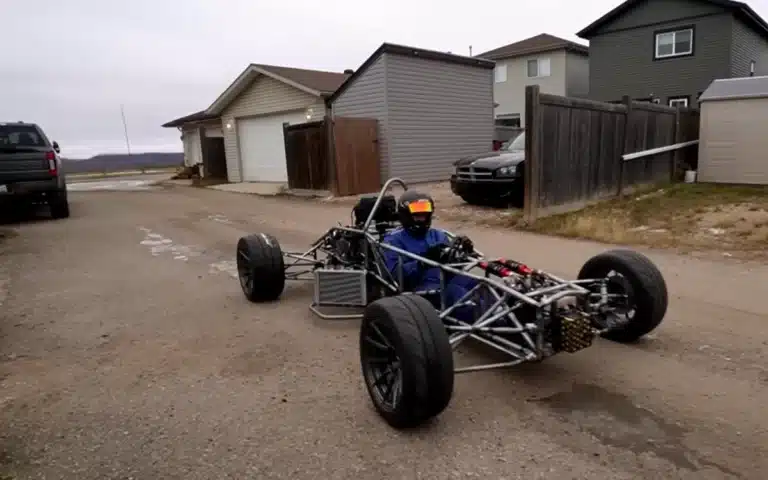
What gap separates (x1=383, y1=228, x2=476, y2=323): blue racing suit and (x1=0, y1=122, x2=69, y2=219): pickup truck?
10.6 m

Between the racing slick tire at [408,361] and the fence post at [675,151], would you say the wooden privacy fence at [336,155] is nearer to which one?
the fence post at [675,151]

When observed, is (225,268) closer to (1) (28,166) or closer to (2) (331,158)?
(1) (28,166)

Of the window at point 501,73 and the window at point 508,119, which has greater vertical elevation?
the window at point 501,73

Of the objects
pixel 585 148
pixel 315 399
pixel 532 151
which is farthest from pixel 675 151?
pixel 315 399

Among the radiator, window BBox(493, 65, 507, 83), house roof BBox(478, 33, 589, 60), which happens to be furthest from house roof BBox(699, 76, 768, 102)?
window BBox(493, 65, 507, 83)

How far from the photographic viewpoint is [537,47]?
3238 cm

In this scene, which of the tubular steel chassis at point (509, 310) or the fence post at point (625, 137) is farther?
the fence post at point (625, 137)

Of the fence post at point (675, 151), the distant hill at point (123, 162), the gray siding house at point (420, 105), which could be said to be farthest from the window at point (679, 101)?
the distant hill at point (123, 162)

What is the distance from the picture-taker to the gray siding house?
16.7 metres

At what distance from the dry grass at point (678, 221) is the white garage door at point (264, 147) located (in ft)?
41.4

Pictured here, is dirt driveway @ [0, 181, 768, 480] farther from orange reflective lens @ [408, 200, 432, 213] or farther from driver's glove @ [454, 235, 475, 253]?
orange reflective lens @ [408, 200, 432, 213]

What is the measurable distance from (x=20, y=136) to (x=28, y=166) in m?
1.02

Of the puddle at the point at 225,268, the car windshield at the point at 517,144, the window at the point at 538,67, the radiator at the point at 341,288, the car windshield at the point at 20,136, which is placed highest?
the window at the point at 538,67

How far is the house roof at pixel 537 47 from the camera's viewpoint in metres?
31.7
